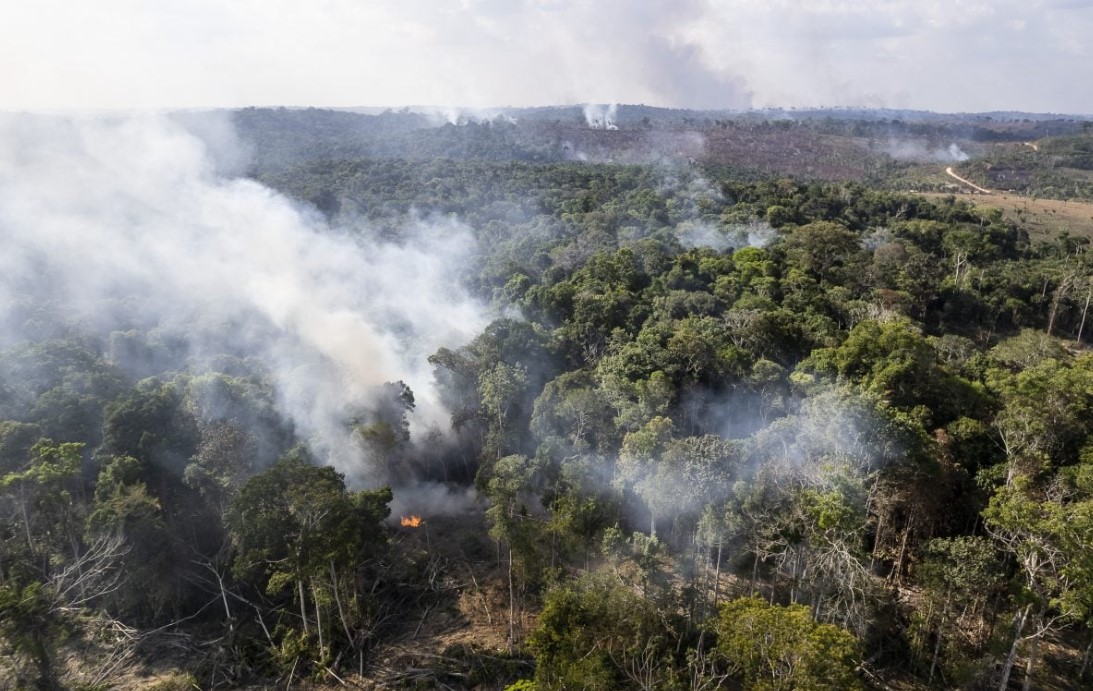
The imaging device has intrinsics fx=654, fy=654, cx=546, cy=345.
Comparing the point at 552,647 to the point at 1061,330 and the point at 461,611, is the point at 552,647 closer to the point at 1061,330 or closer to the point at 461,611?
the point at 461,611

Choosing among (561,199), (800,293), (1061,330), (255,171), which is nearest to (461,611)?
(800,293)

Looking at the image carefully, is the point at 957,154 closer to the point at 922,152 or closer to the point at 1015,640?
the point at 922,152

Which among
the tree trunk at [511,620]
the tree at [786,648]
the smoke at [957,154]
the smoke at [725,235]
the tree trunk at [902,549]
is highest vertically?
the smoke at [957,154]

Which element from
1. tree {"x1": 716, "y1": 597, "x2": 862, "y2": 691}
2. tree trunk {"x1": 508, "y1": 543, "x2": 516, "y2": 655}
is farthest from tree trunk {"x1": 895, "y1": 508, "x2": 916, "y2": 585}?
tree trunk {"x1": 508, "y1": 543, "x2": 516, "y2": 655}

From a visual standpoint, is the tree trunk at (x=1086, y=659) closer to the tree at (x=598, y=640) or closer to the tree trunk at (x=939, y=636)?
the tree trunk at (x=939, y=636)

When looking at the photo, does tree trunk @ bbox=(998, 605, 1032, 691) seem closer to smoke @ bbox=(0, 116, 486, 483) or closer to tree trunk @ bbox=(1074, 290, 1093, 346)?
smoke @ bbox=(0, 116, 486, 483)

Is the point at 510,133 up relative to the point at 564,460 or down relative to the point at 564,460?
up

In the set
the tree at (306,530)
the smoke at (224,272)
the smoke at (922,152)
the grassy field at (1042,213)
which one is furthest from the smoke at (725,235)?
the smoke at (922,152)
